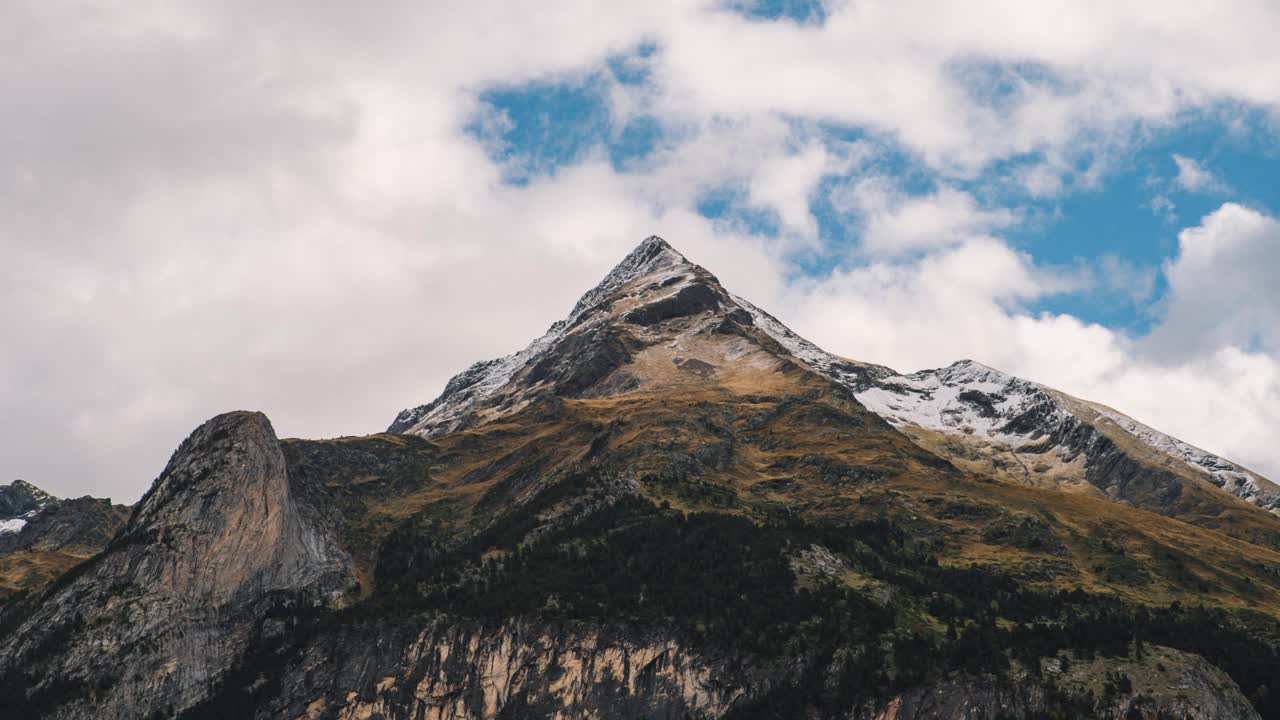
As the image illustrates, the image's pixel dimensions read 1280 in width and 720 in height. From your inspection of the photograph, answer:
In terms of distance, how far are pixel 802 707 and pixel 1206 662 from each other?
67004 millimetres

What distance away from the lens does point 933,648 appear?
199 meters

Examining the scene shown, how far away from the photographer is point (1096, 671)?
603 feet

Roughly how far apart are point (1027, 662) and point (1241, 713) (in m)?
33.1

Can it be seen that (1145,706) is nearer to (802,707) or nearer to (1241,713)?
(1241,713)

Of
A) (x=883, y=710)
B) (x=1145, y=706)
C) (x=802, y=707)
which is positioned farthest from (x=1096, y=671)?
(x=802, y=707)

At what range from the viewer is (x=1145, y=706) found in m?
175

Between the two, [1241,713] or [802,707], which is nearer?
[1241,713]

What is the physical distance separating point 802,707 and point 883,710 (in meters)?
15.4

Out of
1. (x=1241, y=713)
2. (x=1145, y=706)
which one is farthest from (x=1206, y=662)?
(x=1145, y=706)

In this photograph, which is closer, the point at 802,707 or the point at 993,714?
the point at 993,714

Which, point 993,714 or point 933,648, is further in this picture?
point 933,648

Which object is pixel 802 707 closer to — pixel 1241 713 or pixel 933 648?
pixel 933 648

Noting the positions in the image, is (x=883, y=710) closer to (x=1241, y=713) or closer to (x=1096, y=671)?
(x=1096, y=671)

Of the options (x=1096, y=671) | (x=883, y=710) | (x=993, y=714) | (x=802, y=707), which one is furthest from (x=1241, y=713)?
(x=802, y=707)
